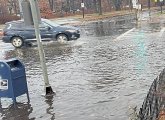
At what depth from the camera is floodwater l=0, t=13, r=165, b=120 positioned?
8.44 m

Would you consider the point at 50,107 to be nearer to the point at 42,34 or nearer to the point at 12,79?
the point at 12,79

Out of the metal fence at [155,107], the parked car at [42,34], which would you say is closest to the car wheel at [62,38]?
the parked car at [42,34]

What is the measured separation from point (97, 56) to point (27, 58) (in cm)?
334

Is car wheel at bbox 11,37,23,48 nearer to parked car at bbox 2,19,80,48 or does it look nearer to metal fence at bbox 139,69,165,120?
parked car at bbox 2,19,80,48

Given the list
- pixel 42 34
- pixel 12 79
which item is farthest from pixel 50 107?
pixel 42 34

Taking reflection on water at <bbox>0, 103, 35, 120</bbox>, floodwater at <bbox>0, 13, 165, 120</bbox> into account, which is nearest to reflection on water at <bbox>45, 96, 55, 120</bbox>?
floodwater at <bbox>0, 13, 165, 120</bbox>

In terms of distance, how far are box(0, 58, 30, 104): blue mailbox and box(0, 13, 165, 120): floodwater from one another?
13.7 inches

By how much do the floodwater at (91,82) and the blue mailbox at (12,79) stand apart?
35 centimetres

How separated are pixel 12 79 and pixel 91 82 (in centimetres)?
286

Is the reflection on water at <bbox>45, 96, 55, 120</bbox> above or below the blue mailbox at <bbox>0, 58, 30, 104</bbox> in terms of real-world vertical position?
below

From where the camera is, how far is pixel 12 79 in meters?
9.01

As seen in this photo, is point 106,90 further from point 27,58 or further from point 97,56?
point 27,58

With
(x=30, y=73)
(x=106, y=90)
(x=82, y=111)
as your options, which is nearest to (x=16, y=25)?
(x=30, y=73)

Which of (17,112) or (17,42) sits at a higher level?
(17,112)
